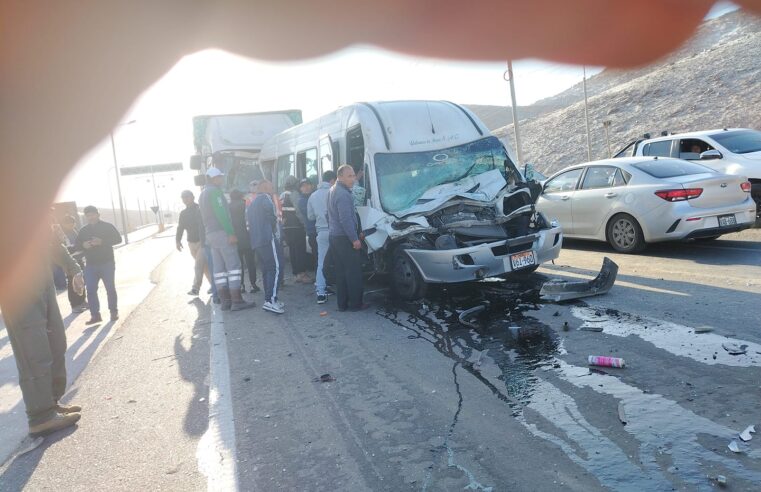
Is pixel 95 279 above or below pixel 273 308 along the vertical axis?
above

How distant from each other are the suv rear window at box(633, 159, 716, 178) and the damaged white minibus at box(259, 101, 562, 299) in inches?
99.5

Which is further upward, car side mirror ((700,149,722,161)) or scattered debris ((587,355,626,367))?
car side mirror ((700,149,722,161))

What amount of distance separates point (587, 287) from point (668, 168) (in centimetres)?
378

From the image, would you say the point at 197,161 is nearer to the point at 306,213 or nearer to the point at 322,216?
the point at 306,213

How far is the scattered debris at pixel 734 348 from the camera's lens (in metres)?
4.45

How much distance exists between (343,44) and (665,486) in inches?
108

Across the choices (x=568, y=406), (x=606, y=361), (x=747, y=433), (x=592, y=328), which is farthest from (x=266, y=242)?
(x=747, y=433)

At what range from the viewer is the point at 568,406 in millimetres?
3826

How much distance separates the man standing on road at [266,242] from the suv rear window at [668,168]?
6.19 metres

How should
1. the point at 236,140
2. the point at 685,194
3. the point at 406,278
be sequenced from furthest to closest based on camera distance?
1. the point at 236,140
2. the point at 685,194
3. the point at 406,278

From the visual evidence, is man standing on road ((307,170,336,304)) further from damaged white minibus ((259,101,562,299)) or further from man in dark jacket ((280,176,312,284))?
man in dark jacket ((280,176,312,284))

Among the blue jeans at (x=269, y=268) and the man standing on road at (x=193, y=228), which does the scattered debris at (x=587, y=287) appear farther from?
the man standing on road at (x=193, y=228)

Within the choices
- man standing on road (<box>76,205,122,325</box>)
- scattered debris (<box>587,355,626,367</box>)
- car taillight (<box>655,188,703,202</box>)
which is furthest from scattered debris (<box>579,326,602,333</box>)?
man standing on road (<box>76,205,122,325</box>)

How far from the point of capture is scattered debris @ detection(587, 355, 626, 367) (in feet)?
14.5
